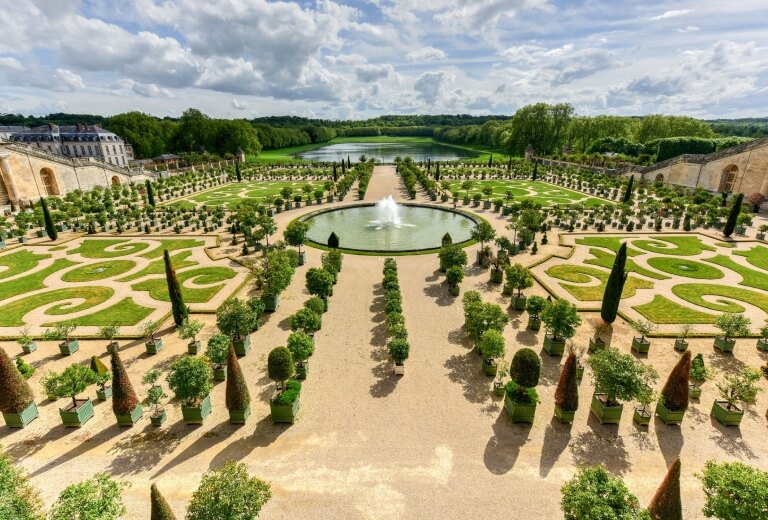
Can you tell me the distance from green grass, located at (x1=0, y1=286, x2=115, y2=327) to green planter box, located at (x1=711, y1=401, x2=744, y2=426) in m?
40.6

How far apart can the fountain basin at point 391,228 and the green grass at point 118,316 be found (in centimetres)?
1903

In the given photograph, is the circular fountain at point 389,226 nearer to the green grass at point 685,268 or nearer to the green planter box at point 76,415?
the green grass at point 685,268

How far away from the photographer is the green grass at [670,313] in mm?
26109

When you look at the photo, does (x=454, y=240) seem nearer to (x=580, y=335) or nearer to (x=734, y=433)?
(x=580, y=335)

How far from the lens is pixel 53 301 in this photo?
29.7 meters

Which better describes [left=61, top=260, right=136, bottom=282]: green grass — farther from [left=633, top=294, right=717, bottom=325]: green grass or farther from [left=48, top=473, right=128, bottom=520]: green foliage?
[left=633, top=294, right=717, bottom=325]: green grass

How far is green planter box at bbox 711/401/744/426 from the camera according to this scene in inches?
672

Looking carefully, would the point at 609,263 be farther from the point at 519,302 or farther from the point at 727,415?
the point at 727,415

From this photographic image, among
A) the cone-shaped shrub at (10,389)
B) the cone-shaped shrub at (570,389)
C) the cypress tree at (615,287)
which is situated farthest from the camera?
the cypress tree at (615,287)

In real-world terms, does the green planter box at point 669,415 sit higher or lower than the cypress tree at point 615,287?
lower

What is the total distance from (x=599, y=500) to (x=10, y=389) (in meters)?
24.3

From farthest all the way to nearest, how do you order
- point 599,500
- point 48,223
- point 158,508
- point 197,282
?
point 48,223, point 197,282, point 599,500, point 158,508

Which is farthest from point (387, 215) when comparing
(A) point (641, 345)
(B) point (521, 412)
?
(B) point (521, 412)

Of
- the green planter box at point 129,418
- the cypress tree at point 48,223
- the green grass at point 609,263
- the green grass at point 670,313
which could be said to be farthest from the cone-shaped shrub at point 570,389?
the cypress tree at point 48,223
